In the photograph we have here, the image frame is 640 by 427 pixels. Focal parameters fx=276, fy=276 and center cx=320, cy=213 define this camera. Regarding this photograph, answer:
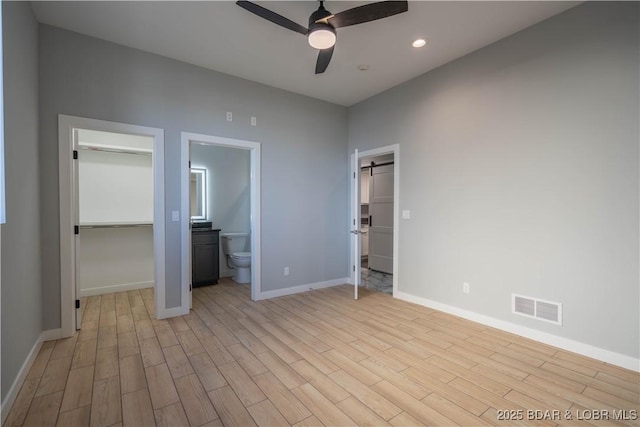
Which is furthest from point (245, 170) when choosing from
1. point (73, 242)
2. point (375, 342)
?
point (375, 342)

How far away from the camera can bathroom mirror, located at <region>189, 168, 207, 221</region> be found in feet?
16.5

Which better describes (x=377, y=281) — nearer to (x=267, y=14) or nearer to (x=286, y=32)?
(x=286, y=32)

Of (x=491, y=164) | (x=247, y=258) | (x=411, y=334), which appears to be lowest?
(x=411, y=334)

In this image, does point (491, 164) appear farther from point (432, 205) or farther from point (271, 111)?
point (271, 111)

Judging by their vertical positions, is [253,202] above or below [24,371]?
above

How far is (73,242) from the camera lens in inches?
109

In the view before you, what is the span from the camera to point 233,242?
4980 mm

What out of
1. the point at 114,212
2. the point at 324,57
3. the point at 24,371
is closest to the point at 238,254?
the point at 114,212

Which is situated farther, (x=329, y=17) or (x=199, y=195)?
(x=199, y=195)

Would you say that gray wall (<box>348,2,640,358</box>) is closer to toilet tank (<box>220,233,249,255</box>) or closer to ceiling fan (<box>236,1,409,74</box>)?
ceiling fan (<box>236,1,409,74</box>)

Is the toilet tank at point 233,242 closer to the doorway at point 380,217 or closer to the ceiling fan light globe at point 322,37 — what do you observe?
the doorway at point 380,217

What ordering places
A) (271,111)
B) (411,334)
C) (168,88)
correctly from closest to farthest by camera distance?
(411,334)
(168,88)
(271,111)

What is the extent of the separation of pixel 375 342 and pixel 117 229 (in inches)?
156

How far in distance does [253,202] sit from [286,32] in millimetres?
2068
